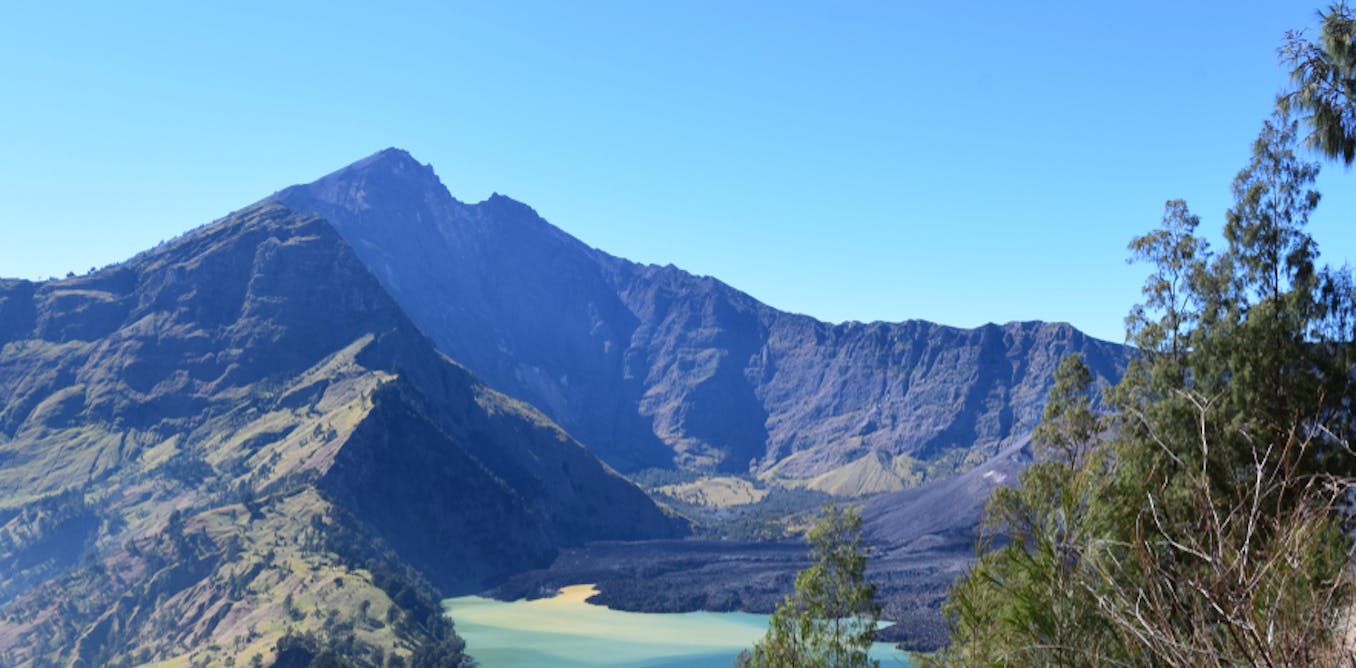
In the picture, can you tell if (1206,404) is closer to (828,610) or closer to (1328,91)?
(1328,91)

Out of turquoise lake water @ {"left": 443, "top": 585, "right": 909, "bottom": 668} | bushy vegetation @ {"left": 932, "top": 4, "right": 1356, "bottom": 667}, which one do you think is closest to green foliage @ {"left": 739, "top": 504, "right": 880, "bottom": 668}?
bushy vegetation @ {"left": 932, "top": 4, "right": 1356, "bottom": 667}

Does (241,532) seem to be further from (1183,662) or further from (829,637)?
(1183,662)

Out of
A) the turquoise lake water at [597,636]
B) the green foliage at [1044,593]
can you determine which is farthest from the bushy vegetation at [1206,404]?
the turquoise lake water at [597,636]

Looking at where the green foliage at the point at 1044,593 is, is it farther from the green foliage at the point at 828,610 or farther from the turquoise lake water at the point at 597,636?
the turquoise lake water at the point at 597,636

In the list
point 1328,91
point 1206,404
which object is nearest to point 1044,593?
point 1206,404

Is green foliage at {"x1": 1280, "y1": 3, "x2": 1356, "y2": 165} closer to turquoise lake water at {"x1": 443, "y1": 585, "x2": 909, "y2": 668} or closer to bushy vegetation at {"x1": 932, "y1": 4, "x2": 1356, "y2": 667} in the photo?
bushy vegetation at {"x1": 932, "y1": 4, "x2": 1356, "y2": 667}

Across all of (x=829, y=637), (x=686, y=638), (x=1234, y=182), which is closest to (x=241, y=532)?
(x=686, y=638)
